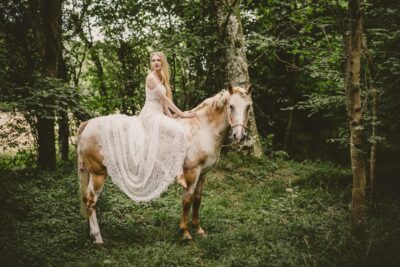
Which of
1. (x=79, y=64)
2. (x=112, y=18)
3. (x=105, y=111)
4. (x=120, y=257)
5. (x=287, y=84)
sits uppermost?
(x=112, y=18)

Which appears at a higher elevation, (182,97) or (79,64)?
(79,64)

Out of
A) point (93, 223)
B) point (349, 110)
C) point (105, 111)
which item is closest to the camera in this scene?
point (349, 110)

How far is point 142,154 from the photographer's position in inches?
232

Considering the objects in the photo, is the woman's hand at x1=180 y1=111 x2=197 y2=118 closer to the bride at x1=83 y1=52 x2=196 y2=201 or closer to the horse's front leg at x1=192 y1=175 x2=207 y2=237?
the bride at x1=83 y1=52 x2=196 y2=201

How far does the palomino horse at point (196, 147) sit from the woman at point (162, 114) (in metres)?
0.19

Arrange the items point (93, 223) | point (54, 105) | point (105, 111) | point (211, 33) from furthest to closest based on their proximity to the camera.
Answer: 1. point (105, 111)
2. point (211, 33)
3. point (54, 105)
4. point (93, 223)

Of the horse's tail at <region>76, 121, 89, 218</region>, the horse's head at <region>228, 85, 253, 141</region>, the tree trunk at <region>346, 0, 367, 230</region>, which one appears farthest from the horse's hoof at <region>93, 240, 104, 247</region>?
the tree trunk at <region>346, 0, 367, 230</region>

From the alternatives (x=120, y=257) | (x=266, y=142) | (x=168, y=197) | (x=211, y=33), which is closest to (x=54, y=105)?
(x=168, y=197)

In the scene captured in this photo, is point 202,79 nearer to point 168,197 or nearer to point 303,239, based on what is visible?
point 168,197

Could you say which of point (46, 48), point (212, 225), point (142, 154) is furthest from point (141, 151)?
point (46, 48)

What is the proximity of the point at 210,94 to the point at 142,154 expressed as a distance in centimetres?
627

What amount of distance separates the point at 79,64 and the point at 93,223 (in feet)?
27.6

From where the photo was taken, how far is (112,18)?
12414 mm

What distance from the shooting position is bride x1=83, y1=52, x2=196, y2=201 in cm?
587
